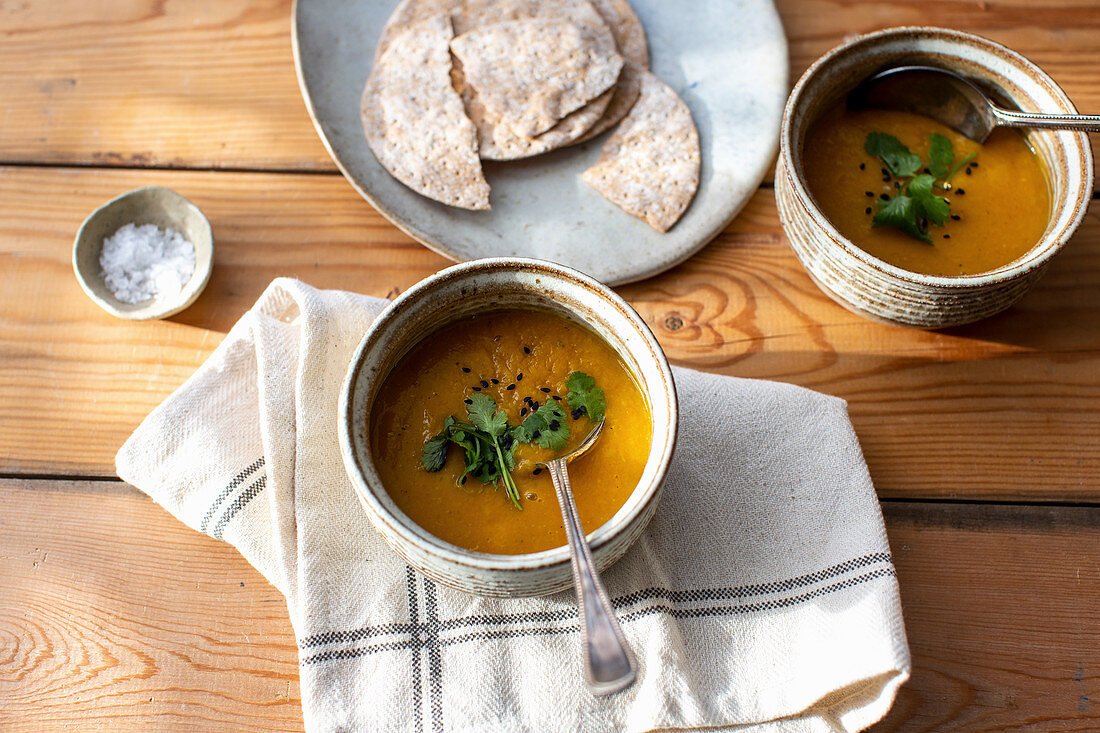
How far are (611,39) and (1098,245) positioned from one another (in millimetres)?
1064

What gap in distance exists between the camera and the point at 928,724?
1419 mm

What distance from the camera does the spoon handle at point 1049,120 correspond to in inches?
57.1

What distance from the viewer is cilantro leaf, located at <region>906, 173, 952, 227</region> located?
1543 millimetres

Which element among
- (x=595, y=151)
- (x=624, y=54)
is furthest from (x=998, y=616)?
(x=624, y=54)

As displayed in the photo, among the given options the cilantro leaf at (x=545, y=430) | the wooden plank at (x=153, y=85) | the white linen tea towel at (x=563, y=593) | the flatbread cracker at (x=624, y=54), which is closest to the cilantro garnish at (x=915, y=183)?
the white linen tea towel at (x=563, y=593)

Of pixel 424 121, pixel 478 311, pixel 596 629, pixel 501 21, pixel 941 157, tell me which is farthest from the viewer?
pixel 501 21

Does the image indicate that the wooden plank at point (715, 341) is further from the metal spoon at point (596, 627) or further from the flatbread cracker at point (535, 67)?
the metal spoon at point (596, 627)

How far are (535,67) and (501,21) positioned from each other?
0.16 meters

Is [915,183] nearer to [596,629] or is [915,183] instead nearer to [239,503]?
[596,629]

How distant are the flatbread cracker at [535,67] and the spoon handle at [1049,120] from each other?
2.37 feet

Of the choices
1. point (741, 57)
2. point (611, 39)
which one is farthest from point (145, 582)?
point (741, 57)

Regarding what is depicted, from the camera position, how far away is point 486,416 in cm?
128

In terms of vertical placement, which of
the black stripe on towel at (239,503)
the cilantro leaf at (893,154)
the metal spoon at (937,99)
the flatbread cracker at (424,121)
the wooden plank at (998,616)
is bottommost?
the black stripe on towel at (239,503)

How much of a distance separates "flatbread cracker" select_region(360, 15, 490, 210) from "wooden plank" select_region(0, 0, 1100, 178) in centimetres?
17
